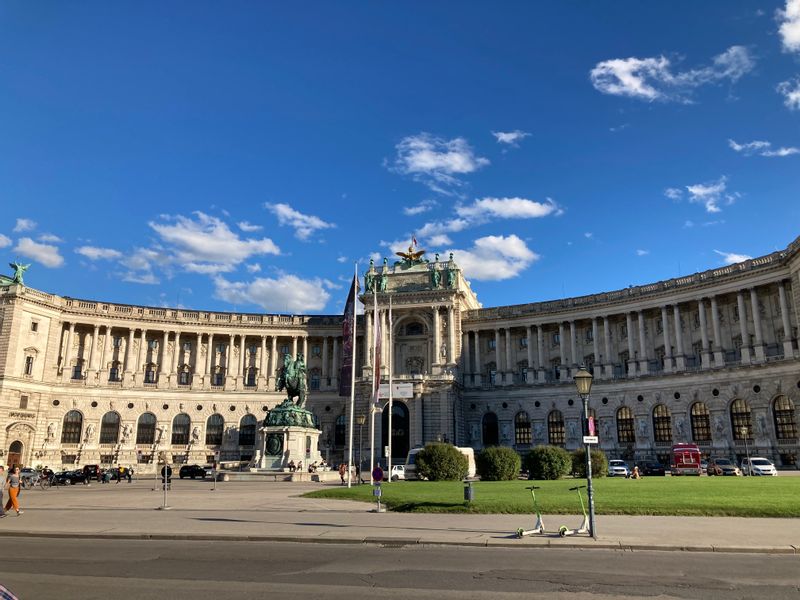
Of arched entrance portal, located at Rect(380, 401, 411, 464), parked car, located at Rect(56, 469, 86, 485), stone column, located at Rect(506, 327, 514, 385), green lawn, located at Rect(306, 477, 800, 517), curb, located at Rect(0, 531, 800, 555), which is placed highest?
stone column, located at Rect(506, 327, 514, 385)

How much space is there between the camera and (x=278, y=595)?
1245cm

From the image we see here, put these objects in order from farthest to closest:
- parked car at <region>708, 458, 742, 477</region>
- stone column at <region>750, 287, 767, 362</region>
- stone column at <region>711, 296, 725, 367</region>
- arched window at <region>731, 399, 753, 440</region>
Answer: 1. stone column at <region>711, 296, 725, 367</region>
2. stone column at <region>750, 287, 767, 362</region>
3. arched window at <region>731, 399, 753, 440</region>
4. parked car at <region>708, 458, 742, 477</region>

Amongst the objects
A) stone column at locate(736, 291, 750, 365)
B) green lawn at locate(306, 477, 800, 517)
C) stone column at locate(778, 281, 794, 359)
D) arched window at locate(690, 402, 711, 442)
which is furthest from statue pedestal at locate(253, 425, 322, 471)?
stone column at locate(778, 281, 794, 359)

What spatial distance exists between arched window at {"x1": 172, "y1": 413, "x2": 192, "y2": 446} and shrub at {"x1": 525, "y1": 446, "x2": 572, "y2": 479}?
6232cm

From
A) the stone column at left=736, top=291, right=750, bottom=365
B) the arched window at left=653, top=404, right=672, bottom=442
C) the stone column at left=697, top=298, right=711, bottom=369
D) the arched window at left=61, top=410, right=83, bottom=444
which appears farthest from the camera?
the arched window at left=61, top=410, right=83, bottom=444

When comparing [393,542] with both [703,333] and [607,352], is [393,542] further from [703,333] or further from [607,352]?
[607,352]

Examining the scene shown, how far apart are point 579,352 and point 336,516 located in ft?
221

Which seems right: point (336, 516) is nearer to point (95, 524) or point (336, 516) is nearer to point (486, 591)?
point (95, 524)

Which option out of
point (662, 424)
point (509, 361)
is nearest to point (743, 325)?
point (662, 424)

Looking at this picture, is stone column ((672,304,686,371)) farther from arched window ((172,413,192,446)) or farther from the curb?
arched window ((172,413,192,446))

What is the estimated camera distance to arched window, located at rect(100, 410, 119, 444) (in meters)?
87.9

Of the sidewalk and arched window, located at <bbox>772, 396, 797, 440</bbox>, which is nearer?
the sidewalk

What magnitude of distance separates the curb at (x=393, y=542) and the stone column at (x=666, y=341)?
64.7 meters

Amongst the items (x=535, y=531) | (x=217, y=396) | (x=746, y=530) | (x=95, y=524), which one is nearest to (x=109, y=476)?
(x=217, y=396)
